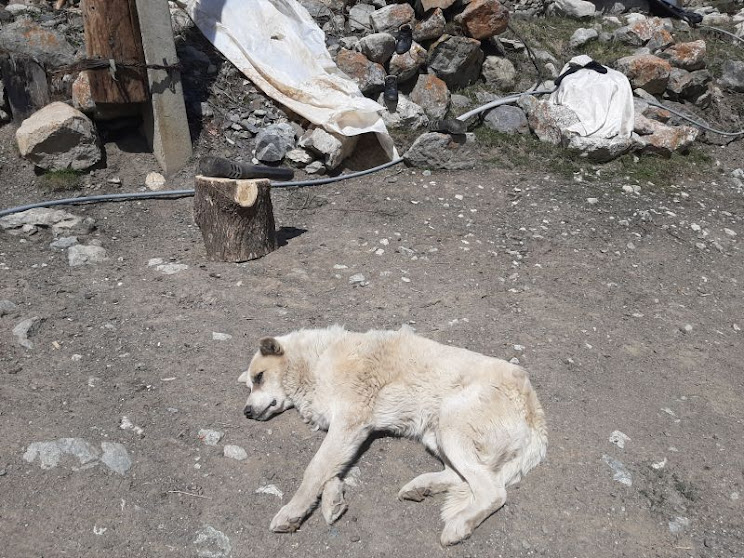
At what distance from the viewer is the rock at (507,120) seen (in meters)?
8.98

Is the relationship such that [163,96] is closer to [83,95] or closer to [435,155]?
[83,95]

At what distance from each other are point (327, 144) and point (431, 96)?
232cm

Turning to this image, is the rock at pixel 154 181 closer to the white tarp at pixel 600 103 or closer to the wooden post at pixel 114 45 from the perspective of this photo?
the wooden post at pixel 114 45

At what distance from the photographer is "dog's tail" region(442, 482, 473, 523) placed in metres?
3.34

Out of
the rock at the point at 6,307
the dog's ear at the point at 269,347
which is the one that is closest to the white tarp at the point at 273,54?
the rock at the point at 6,307

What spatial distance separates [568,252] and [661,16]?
941 centimetres

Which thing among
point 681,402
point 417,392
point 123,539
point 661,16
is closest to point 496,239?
point 681,402

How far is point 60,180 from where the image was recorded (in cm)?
707

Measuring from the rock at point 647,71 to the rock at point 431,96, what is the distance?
3.31 metres

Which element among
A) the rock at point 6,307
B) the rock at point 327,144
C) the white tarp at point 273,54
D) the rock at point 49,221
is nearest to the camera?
the rock at point 6,307

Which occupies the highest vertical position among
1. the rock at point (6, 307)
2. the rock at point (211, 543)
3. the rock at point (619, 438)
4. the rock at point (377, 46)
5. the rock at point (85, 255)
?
the rock at point (377, 46)

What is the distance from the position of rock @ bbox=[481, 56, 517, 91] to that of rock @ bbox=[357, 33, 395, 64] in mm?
1864

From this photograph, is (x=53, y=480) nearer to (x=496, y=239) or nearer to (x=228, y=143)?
(x=496, y=239)

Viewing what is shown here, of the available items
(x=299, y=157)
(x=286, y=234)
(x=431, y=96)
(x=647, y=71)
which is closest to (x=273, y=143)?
(x=299, y=157)
